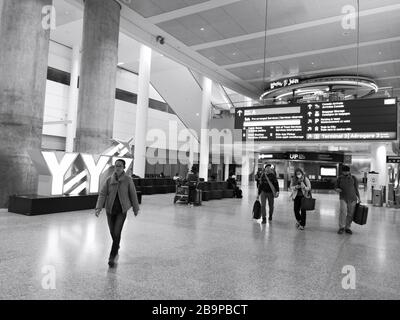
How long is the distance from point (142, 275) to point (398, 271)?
12.3 ft

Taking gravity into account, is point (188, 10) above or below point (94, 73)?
above

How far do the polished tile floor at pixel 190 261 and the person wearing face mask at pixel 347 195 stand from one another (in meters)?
0.39

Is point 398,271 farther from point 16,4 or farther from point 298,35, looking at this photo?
point 16,4

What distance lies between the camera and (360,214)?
731 cm

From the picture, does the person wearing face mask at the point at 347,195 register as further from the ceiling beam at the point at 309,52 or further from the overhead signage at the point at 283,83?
the overhead signage at the point at 283,83

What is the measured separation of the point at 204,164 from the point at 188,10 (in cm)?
1157

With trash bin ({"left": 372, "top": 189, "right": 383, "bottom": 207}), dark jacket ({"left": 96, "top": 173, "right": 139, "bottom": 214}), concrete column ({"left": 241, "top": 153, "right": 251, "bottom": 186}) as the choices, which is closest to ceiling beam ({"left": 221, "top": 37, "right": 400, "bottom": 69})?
trash bin ({"left": 372, "top": 189, "right": 383, "bottom": 207})

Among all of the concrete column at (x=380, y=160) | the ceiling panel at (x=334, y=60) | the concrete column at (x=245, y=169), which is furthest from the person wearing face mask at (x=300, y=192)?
the concrete column at (x=245, y=169)

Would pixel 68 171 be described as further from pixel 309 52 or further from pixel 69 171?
pixel 309 52

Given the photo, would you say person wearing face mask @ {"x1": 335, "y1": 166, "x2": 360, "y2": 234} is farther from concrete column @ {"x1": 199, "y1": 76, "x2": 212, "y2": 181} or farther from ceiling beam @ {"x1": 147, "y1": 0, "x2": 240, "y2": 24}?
concrete column @ {"x1": 199, "y1": 76, "x2": 212, "y2": 181}

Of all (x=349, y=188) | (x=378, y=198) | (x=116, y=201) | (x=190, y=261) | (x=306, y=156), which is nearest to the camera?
(x=116, y=201)

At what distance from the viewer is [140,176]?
1769cm

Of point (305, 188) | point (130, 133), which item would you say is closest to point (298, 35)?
point (305, 188)

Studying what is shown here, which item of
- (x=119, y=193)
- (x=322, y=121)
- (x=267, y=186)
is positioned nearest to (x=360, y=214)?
(x=267, y=186)
